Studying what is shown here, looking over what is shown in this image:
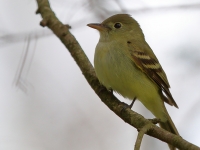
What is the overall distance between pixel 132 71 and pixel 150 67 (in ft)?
0.93

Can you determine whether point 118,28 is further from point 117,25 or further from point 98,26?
point 98,26

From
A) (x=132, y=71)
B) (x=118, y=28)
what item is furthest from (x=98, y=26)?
(x=132, y=71)

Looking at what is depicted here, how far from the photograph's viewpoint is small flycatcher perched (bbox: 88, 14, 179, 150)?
4.57 m

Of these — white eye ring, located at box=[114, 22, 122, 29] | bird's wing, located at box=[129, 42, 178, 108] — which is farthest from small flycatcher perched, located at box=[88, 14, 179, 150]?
white eye ring, located at box=[114, 22, 122, 29]

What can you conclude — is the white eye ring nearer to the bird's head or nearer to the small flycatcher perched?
the bird's head

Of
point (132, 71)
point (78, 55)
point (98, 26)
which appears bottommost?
point (132, 71)

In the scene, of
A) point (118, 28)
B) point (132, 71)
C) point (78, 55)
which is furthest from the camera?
point (118, 28)

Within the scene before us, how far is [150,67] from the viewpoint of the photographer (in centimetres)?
482

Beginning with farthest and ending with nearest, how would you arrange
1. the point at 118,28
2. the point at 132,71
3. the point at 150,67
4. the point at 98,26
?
the point at 118,28 → the point at 98,26 → the point at 150,67 → the point at 132,71

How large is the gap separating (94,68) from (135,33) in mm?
1252

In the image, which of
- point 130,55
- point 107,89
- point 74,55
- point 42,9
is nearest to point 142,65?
point 130,55

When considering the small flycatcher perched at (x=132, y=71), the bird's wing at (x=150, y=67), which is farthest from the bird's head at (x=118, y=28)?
the bird's wing at (x=150, y=67)

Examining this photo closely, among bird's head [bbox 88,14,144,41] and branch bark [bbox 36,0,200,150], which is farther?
bird's head [bbox 88,14,144,41]

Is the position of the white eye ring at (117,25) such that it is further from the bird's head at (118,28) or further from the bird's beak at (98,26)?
the bird's beak at (98,26)
